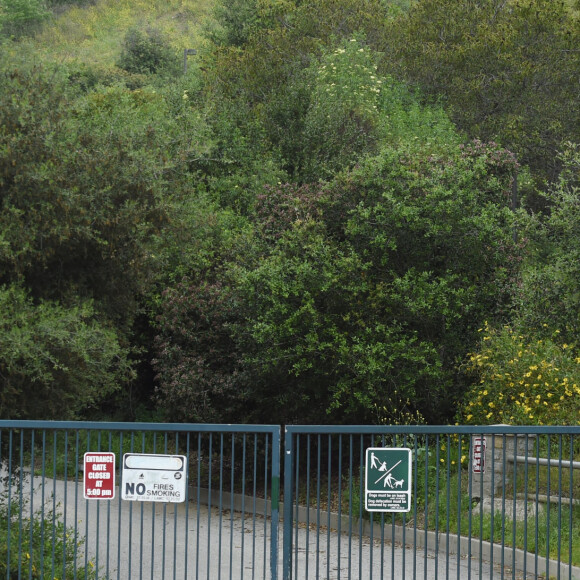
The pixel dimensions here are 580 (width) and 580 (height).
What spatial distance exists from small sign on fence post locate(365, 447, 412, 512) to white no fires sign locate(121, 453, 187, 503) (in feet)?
4.34

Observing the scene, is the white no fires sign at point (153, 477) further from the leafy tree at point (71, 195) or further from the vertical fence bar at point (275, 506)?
the leafy tree at point (71, 195)

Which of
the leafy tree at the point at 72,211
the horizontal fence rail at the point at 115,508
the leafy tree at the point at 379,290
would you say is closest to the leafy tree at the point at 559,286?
the leafy tree at the point at 379,290

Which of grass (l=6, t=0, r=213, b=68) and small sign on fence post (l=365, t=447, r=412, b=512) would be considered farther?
grass (l=6, t=0, r=213, b=68)

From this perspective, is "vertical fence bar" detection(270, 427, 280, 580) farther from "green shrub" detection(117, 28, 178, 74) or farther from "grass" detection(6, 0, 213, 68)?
"grass" detection(6, 0, 213, 68)

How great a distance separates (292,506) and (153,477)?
1.02 m

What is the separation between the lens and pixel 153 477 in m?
6.57

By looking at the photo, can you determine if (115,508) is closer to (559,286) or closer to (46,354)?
(46,354)

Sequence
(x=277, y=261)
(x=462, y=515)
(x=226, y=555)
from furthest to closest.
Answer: (x=277, y=261), (x=462, y=515), (x=226, y=555)

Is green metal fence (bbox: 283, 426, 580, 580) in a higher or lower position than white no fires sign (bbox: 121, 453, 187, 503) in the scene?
lower

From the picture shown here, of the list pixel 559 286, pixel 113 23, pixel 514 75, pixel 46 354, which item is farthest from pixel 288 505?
pixel 113 23

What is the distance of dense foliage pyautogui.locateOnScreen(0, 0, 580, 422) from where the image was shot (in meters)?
11.9

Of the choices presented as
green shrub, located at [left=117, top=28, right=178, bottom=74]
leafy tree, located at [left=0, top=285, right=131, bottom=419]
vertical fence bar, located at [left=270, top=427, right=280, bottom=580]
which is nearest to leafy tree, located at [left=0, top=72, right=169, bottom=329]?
leafy tree, located at [left=0, top=285, right=131, bottom=419]

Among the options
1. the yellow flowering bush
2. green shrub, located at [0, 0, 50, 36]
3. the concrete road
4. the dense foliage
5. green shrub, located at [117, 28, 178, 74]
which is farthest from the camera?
green shrub, located at [0, 0, 50, 36]

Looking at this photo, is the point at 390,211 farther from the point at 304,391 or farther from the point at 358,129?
the point at 358,129
